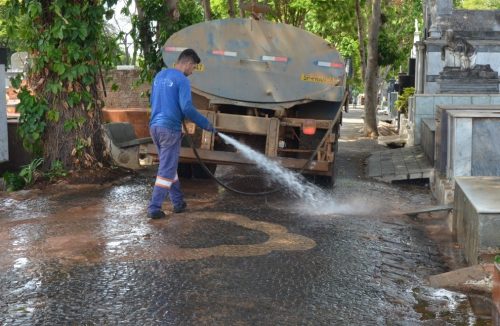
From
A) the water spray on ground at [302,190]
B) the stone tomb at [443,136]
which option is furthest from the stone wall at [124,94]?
the stone tomb at [443,136]

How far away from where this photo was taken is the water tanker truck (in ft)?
27.6

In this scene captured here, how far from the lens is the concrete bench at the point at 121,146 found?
10602mm

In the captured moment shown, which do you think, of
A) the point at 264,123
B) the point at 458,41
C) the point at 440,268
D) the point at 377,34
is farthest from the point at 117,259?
the point at 377,34

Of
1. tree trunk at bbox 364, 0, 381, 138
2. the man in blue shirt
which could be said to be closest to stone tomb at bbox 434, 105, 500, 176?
the man in blue shirt

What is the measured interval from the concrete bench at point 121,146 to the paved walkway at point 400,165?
3803 millimetres

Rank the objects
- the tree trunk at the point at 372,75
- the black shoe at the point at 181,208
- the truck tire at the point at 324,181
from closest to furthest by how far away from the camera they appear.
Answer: the black shoe at the point at 181,208 < the truck tire at the point at 324,181 < the tree trunk at the point at 372,75

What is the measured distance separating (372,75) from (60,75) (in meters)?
11.8

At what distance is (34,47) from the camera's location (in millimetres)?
9219

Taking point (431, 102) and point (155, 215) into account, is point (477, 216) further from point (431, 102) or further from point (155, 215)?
point (431, 102)

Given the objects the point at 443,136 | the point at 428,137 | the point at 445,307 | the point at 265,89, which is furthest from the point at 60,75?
the point at 445,307

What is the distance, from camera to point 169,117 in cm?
686

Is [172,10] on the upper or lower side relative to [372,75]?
upper

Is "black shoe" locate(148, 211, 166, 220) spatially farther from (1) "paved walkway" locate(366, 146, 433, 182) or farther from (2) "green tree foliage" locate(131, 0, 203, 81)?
(2) "green tree foliage" locate(131, 0, 203, 81)

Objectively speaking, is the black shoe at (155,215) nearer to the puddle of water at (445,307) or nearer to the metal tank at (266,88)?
the metal tank at (266,88)
